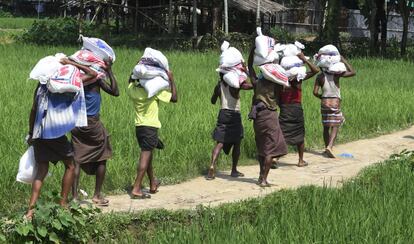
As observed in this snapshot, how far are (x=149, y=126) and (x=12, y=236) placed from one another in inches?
72.9

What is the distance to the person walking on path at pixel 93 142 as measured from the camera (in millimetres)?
5305

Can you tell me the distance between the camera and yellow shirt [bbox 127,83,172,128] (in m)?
5.71

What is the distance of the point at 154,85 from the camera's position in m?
5.62

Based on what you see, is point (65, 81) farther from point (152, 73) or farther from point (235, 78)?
point (235, 78)

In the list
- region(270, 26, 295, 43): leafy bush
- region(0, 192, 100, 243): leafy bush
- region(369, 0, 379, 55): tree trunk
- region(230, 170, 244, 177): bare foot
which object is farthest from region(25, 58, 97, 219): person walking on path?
region(270, 26, 295, 43): leafy bush

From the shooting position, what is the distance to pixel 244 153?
7.87 meters

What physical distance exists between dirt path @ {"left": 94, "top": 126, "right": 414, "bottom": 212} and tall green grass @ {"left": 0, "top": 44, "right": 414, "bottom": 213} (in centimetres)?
32

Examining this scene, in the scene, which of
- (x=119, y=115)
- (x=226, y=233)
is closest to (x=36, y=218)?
(x=226, y=233)

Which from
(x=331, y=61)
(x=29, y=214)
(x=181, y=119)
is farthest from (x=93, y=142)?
(x=331, y=61)

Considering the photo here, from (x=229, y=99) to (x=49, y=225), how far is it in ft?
9.51

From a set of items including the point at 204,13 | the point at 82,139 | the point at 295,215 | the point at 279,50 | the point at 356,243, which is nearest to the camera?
the point at 356,243

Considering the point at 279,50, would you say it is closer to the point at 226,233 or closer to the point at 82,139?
the point at 82,139

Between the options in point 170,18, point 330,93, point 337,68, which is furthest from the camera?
point 170,18

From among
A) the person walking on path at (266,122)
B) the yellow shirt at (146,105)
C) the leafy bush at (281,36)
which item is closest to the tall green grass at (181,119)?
the yellow shirt at (146,105)
